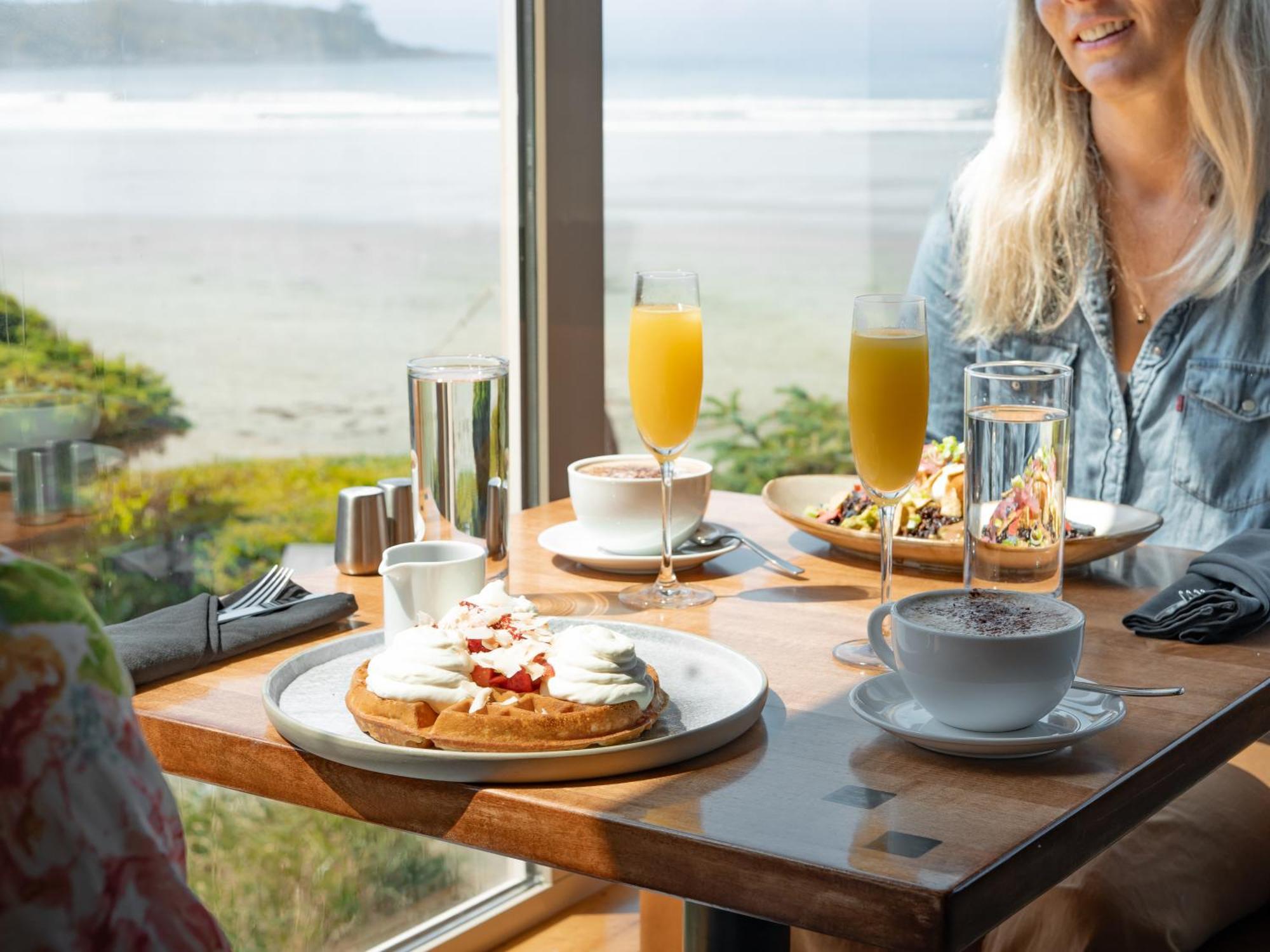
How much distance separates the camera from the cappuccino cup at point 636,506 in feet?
5.44

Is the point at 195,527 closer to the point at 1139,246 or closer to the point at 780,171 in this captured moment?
the point at 1139,246

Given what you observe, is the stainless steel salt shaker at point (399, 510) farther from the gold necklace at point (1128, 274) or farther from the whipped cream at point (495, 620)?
the gold necklace at point (1128, 274)

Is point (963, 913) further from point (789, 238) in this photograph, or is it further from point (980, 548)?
point (789, 238)

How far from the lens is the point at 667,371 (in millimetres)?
1602

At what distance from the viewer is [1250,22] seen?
2.40 meters

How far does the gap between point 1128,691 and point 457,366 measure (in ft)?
2.28

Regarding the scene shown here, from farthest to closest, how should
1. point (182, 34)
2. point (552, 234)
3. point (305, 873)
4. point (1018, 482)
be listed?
point (552, 234) → point (305, 873) → point (182, 34) → point (1018, 482)

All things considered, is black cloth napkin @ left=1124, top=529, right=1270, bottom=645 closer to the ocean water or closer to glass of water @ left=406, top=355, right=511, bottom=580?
glass of water @ left=406, top=355, right=511, bottom=580

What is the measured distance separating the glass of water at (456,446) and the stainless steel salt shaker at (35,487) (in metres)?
0.67

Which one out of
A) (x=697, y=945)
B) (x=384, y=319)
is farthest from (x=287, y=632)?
Answer: (x=384, y=319)

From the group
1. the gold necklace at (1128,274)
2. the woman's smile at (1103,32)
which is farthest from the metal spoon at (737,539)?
the woman's smile at (1103,32)

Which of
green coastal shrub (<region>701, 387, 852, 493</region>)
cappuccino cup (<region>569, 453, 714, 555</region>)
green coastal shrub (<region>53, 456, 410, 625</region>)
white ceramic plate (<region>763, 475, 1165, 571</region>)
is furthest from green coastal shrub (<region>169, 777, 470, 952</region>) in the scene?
green coastal shrub (<region>701, 387, 852, 493</region>)

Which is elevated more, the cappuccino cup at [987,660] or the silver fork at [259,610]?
the cappuccino cup at [987,660]

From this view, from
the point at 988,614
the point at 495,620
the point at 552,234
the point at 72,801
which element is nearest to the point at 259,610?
the point at 495,620
